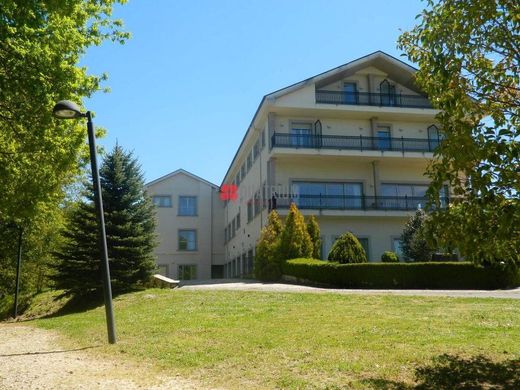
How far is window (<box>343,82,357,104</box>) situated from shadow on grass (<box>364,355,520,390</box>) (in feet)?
89.8

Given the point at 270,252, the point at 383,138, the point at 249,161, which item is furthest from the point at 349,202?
the point at 249,161

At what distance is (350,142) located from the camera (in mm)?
32438

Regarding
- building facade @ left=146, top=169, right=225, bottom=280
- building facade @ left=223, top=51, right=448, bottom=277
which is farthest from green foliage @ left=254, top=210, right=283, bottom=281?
building facade @ left=146, top=169, right=225, bottom=280

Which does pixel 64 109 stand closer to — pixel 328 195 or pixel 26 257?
pixel 328 195

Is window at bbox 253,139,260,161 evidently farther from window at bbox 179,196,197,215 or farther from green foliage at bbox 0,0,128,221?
green foliage at bbox 0,0,128,221

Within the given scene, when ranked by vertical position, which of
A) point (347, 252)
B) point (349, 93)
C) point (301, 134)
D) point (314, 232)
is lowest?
point (347, 252)

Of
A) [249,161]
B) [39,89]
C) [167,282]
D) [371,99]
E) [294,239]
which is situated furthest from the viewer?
[249,161]

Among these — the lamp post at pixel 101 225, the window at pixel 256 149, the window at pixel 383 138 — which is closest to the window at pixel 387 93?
the window at pixel 383 138

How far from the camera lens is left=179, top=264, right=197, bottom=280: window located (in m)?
50.1

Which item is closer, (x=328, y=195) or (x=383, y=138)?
(x=328, y=195)

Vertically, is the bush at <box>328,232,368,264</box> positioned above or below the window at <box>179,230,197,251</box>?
below

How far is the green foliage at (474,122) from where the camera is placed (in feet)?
18.3

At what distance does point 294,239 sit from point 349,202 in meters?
6.73

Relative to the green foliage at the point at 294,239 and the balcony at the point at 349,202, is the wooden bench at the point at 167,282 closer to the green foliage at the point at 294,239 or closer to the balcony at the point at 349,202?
the green foliage at the point at 294,239
